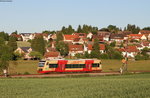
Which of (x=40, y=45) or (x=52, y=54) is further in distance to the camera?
(x=40, y=45)

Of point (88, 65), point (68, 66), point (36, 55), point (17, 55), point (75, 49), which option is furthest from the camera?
point (75, 49)

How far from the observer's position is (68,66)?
163 feet

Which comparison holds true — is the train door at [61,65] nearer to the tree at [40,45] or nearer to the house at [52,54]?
the house at [52,54]

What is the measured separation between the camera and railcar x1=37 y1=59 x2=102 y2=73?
1897 inches

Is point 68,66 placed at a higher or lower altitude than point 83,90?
higher

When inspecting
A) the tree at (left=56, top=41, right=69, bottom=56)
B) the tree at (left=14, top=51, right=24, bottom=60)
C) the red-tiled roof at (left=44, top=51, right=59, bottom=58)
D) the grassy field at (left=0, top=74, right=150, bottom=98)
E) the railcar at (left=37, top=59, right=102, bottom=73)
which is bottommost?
the grassy field at (left=0, top=74, right=150, bottom=98)

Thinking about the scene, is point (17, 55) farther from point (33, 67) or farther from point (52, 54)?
point (33, 67)

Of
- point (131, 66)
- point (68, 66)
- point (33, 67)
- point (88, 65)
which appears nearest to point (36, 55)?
point (33, 67)

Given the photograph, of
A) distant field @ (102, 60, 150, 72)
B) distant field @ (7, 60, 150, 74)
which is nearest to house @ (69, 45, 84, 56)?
distant field @ (102, 60, 150, 72)

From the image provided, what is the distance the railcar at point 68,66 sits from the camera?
4819 cm

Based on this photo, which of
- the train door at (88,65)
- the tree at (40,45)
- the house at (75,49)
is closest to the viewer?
A: the train door at (88,65)

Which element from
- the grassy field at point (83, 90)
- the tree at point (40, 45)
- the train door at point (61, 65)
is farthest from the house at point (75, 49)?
the grassy field at point (83, 90)

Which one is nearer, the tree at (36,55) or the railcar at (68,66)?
the railcar at (68,66)

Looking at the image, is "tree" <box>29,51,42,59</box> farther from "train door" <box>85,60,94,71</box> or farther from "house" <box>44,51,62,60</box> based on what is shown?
"train door" <box>85,60,94,71</box>
